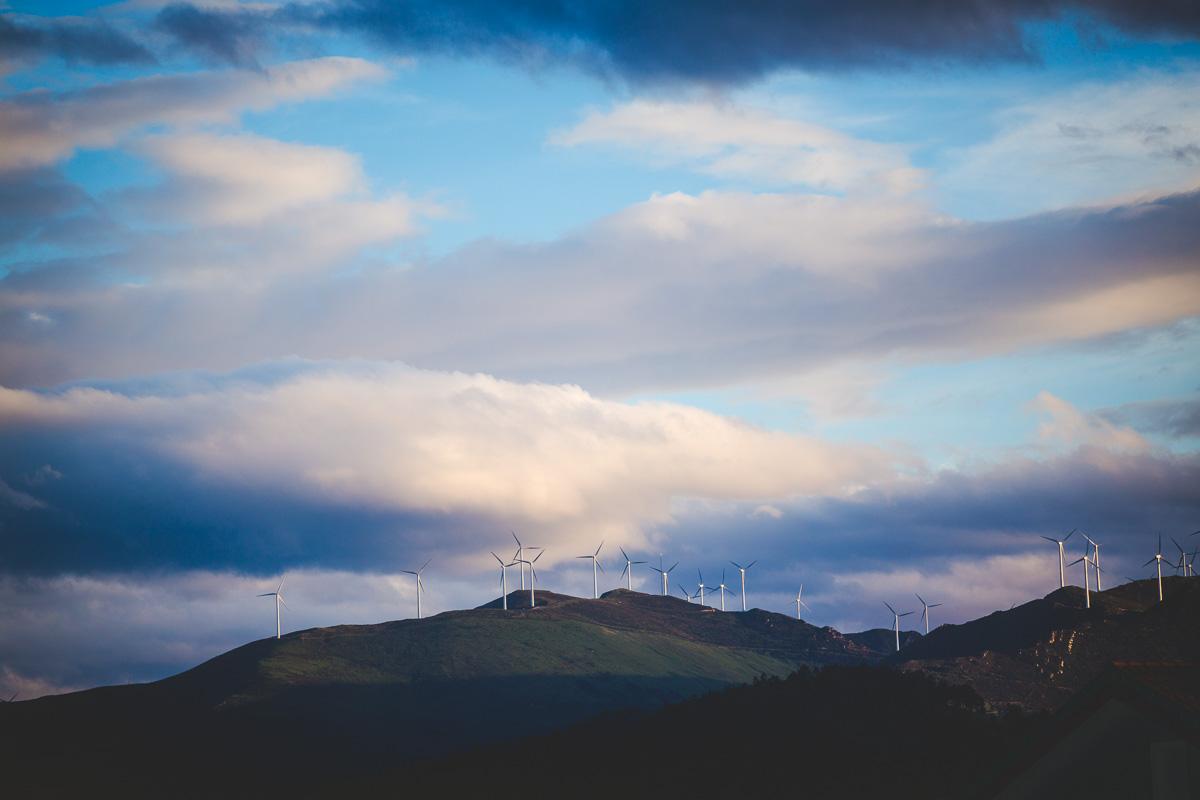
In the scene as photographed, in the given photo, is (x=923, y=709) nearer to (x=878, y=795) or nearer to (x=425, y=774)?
(x=878, y=795)

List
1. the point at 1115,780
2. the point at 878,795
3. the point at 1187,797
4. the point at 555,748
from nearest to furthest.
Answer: the point at 1187,797
the point at 1115,780
the point at 878,795
the point at 555,748

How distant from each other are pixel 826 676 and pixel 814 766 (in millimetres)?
32617

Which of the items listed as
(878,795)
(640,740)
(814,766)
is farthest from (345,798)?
(878,795)

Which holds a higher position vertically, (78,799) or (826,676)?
(826,676)

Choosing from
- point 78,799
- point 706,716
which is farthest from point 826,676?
point 78,799

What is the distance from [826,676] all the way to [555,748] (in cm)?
4087

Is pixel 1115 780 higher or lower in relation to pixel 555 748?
higher

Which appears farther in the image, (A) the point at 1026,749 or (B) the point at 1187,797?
(A) the point at 1026,749

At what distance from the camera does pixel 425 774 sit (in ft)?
556

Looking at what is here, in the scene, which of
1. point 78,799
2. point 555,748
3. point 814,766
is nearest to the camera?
point 814,766

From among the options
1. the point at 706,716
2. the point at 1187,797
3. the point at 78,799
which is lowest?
the point at 78,799

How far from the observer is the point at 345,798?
16875cm

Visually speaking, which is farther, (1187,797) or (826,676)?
(826,676)

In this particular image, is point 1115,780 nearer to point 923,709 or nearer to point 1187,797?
point 1187,797
